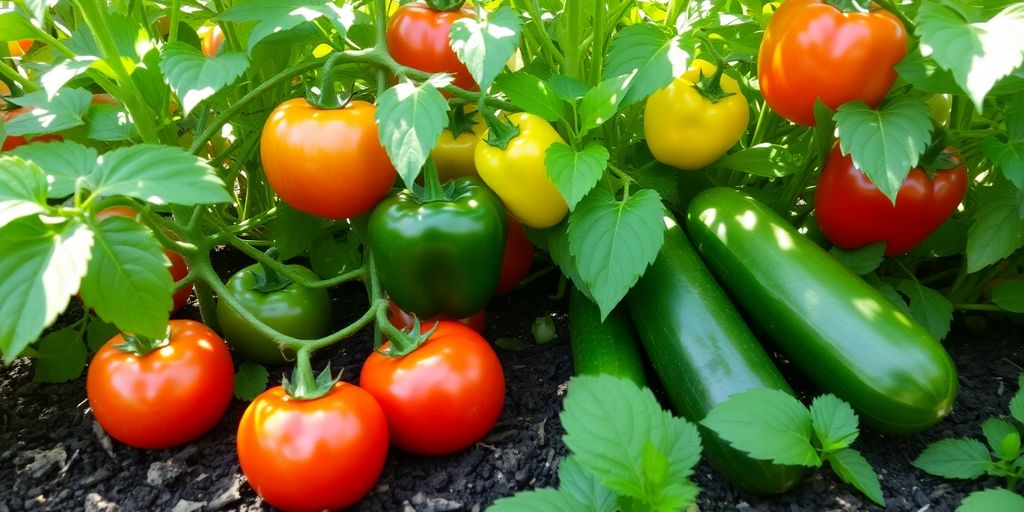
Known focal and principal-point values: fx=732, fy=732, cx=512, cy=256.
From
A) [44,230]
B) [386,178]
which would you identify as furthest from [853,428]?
[44,230]

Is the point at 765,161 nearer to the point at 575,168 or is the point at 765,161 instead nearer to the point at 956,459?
the point at 575,168

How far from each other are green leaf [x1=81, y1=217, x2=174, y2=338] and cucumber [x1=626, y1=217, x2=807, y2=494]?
2.82 ft

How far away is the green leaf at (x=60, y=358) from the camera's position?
1.53 metres

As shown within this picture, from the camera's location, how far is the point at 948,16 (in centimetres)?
123

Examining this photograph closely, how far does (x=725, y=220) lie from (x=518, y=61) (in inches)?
32.7

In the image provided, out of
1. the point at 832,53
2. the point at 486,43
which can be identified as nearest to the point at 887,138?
the point at 832,53

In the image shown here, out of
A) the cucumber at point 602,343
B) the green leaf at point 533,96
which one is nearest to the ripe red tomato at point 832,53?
the green leaf at point 533,96

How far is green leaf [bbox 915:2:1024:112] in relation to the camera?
3.55 ft

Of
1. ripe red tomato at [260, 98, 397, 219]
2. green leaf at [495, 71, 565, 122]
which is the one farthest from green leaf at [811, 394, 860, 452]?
ripe red tomato at [260, 98, 397, 219]

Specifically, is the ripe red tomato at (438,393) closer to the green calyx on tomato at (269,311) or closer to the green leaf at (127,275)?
the green calyx on tomato at (269,311)

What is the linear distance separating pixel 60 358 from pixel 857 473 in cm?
154

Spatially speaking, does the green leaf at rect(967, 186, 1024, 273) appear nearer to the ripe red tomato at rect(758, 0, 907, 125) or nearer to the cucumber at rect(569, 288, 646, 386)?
the ripe red tomato at rect(758, 0, 907, 125)

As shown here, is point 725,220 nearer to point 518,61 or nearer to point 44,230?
point 518,61

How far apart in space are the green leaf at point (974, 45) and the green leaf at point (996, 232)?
42cm
